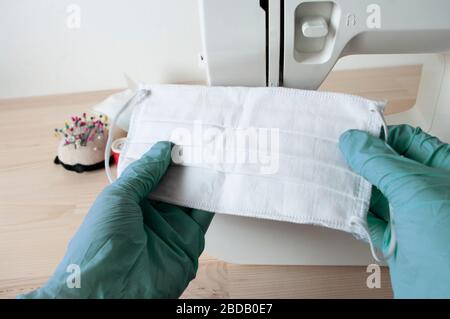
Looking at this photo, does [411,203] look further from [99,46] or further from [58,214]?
[99,46]

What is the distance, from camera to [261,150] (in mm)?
541

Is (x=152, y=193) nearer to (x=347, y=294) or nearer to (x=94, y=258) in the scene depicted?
(x=94, y=258)

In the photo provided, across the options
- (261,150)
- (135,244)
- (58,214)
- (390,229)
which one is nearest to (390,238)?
(390,229)

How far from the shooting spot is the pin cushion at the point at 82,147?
832 mm

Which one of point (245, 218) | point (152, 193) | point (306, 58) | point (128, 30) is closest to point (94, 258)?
point (152, 193)

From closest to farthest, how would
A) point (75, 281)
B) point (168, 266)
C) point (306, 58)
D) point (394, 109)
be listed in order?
point (75, 281), point (168, 266), point (306, 58), point (394, 109)

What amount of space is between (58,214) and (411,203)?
0.62 meters

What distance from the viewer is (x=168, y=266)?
0.48 meters

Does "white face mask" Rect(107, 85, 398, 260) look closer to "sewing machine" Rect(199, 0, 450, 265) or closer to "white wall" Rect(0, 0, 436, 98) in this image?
"sewing machine" Rect(199, 0, 450, 265)

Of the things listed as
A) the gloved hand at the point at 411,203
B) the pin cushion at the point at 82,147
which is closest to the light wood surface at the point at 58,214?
the pin cushion at the point at 82,147

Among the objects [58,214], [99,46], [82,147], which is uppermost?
[99,46]

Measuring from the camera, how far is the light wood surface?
659mm

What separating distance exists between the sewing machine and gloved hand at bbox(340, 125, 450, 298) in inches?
4.6

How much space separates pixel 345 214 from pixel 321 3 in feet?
0.95
